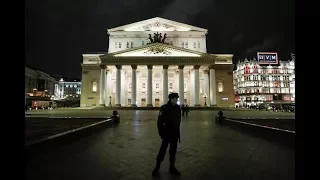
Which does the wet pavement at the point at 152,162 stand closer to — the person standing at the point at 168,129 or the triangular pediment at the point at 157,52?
the person standing at the point at 168,129

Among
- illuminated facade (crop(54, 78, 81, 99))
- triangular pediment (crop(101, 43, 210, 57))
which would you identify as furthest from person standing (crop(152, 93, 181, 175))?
illuminated facade (crop(54, 78, 81, 99))

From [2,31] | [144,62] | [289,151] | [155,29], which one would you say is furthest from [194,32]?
[2,31]

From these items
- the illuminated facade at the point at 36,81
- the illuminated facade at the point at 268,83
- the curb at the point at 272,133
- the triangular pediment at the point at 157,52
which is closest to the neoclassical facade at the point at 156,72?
the triangular pediment at the point at 157,52

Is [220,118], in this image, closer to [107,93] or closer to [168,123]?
[168,123]

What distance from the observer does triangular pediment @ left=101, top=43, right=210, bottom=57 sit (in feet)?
171

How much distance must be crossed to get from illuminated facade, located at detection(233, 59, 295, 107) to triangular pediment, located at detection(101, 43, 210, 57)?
59.2 meters

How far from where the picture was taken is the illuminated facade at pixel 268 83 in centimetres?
10375

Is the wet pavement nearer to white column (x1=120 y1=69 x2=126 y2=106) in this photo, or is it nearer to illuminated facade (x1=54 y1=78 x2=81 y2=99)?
white column (x1=120 y1=69 x2=126 y2=106)

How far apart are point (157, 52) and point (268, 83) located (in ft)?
242

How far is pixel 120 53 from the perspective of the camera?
174 feet

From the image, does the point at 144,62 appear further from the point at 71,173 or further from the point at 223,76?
the point at 71,173

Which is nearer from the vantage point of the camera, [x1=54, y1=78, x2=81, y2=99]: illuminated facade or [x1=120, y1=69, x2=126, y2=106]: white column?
[x1=120, y1=69, x2=126, y2=106]: white column

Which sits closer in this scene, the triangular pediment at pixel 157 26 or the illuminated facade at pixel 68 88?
the triangular pediment at pixel 157 26

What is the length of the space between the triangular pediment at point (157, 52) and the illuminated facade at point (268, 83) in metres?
59.2
